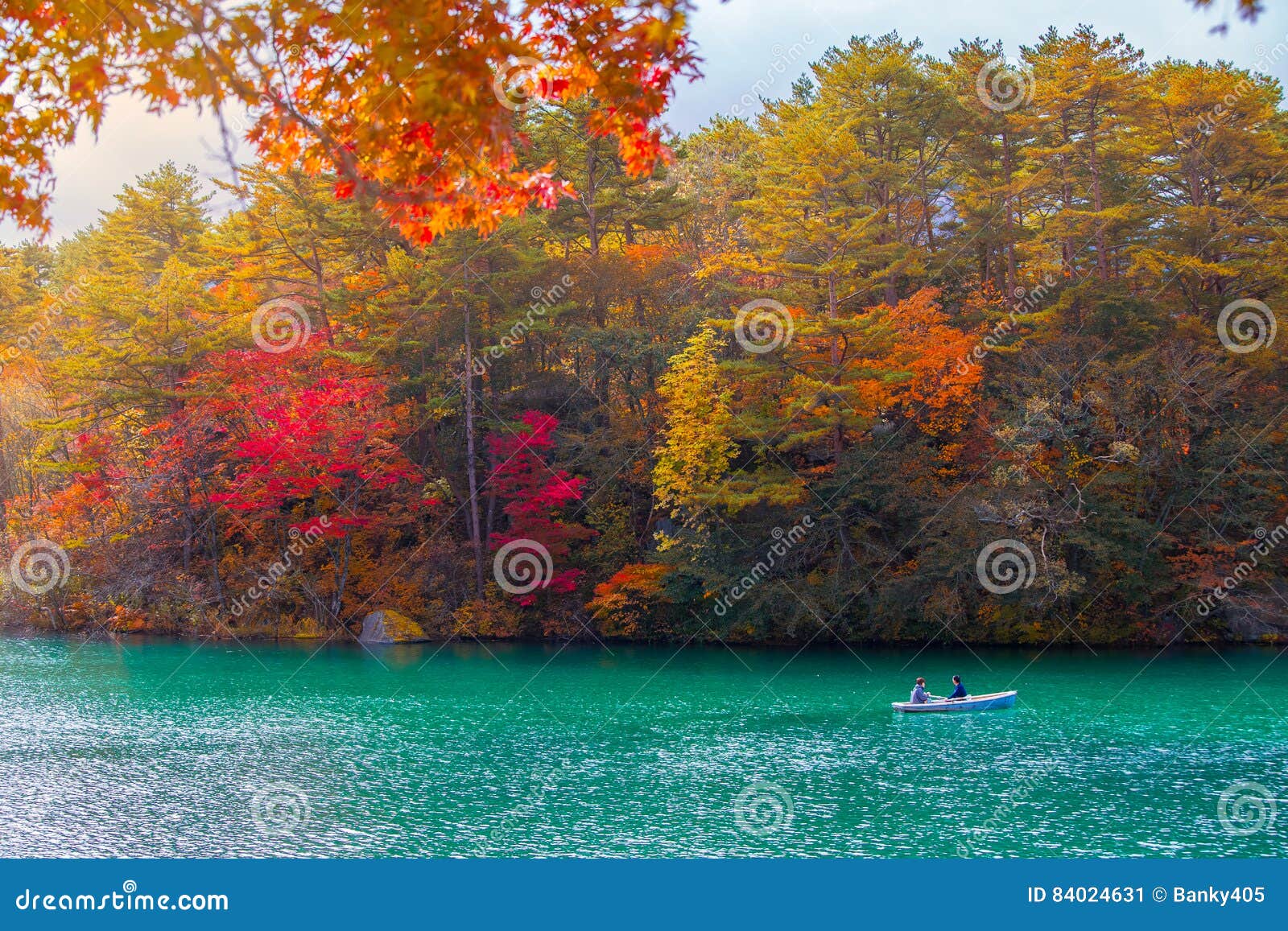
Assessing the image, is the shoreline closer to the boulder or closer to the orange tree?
the boulder

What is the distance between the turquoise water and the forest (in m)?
2.92

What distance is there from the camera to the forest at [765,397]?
84.7 feet

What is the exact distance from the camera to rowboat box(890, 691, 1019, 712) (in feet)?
62.3

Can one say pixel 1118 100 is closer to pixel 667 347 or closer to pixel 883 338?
pixel 883 338

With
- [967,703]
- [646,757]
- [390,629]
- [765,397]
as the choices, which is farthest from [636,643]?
[646,757]

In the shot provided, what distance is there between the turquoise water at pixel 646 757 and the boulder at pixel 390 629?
11.1 feet

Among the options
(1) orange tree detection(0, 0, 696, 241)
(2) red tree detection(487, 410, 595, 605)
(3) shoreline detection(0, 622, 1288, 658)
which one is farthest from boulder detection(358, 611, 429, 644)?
(1) orange tree detection(0, 0, 696, 241)

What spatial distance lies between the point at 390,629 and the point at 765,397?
12.3 m

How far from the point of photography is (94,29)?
14.0 feet

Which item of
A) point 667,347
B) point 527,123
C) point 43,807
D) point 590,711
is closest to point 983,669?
point 590,711

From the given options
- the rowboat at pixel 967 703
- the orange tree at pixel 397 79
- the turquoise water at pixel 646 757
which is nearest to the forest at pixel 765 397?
the turquoise water at pixel 646 757

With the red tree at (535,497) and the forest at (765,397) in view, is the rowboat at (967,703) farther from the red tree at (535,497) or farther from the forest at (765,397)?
the red tree at (535,497)

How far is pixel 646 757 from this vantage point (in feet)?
53.4

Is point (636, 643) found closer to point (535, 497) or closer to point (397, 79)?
point (535, 497)
